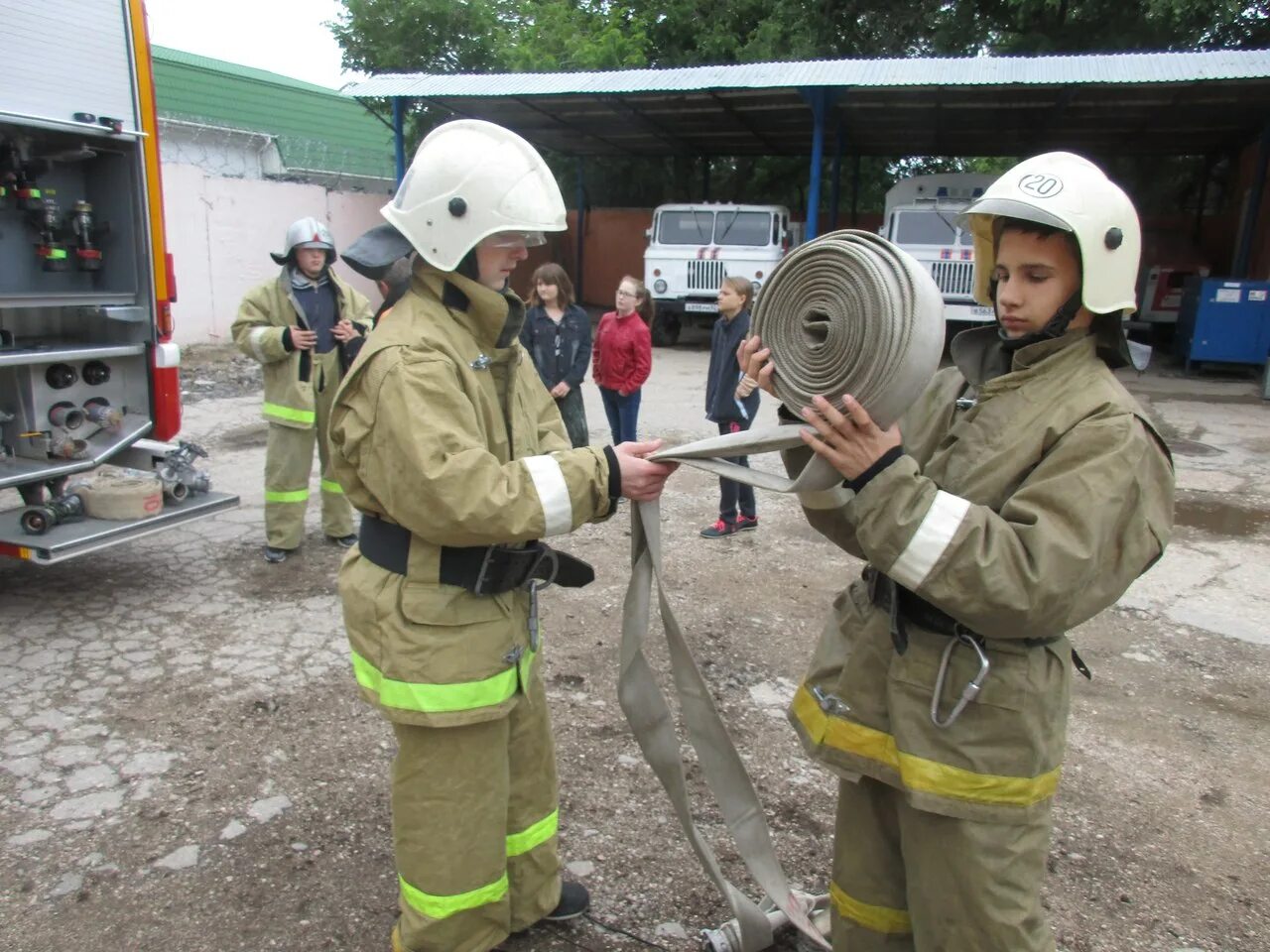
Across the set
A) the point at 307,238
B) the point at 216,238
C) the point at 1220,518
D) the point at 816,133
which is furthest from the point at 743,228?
the point at 307,238

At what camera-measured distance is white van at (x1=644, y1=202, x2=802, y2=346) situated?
51.5 ft

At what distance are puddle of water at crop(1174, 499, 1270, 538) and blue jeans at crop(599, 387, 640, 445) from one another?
3765 mm

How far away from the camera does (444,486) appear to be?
1.84 meters

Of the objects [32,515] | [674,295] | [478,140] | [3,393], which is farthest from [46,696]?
[674,295]

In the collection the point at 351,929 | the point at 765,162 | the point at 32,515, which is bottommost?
the point at 351,929

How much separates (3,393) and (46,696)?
6.19ft

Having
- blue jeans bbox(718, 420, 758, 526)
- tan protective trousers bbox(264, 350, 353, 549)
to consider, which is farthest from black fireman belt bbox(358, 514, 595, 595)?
blue jeans bbox(718, 420, 758, 526)

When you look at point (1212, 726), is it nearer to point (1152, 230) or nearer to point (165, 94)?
point (1152, 230)

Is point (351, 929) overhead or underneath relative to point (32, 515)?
underneath

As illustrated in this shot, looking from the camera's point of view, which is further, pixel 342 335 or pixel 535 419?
pixel 342 335

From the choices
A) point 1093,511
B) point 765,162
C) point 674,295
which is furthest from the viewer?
point 765,162

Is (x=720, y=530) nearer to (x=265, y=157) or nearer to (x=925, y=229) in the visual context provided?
(x=925, y=229)

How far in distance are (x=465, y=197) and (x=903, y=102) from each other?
605 inches

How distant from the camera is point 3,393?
4.73 m
